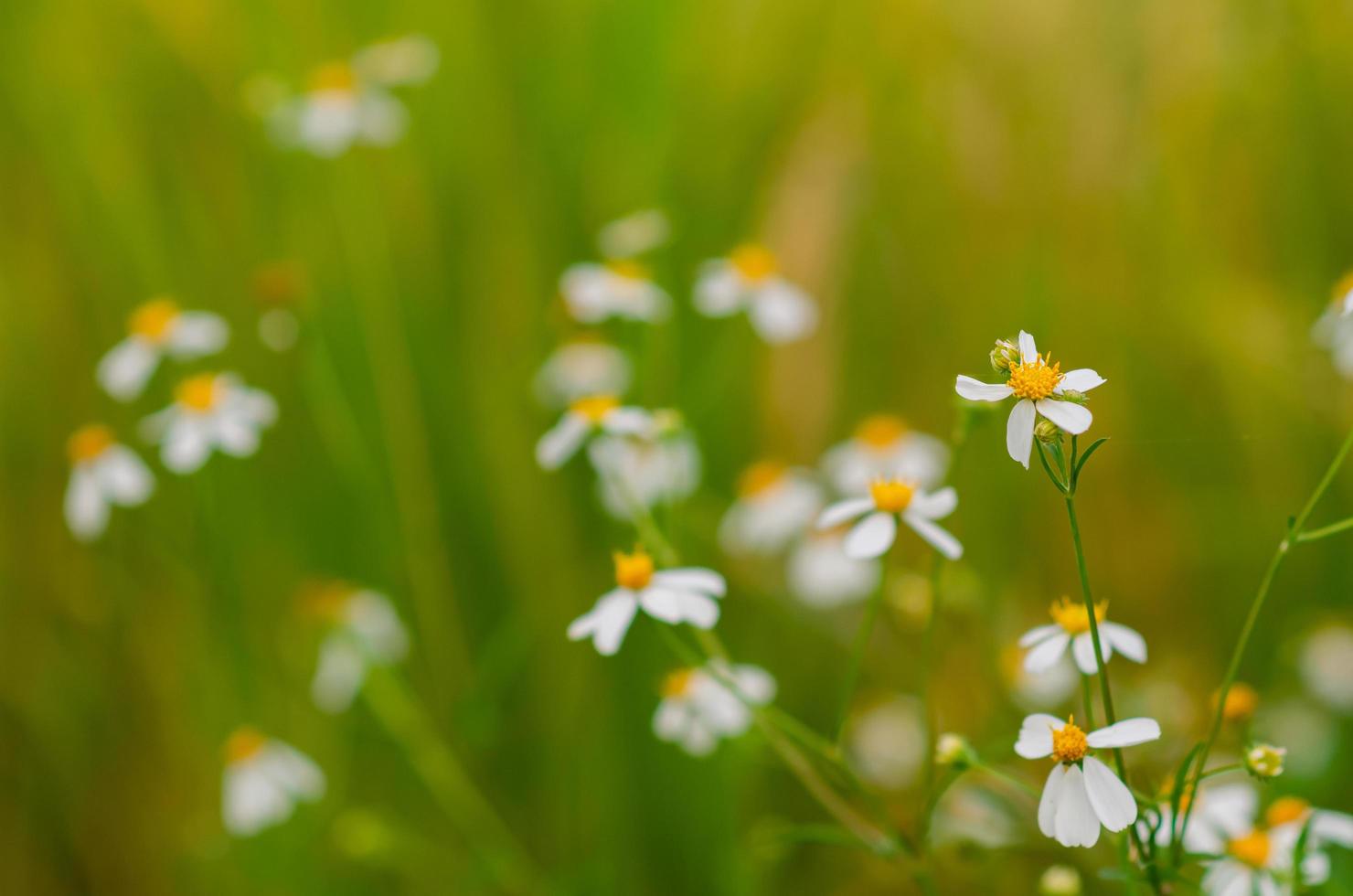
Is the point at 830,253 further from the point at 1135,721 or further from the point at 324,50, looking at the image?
the point at 1135,721

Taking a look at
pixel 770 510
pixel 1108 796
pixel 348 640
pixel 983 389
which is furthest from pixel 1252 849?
pixel 348 640

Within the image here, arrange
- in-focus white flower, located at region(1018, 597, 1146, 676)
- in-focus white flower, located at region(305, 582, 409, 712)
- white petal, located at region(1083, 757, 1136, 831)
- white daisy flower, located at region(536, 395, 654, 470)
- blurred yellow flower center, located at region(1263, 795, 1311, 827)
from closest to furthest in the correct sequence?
white petal, located at region(1083, 757, 1136, 831) < in-focus white flower, located at region(1018, 597, 1146, 676) < blurred yellow flower center, located at region(1263, 795, 1311, 827) < white daisy flower, located at region(536, 395, 654, 470) < in-focus white flower, located at region(305, 582, 409, 712)

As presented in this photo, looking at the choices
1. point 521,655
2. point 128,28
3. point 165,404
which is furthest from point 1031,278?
point 128,28

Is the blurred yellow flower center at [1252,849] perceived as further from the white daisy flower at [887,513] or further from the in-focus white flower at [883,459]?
the in-focus white flower at [883,459]

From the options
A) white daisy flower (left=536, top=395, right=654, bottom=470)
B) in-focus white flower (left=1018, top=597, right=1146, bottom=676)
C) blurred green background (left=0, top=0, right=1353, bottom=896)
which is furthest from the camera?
blurred green background (left=0, top=0, right=1353, bottom=896)

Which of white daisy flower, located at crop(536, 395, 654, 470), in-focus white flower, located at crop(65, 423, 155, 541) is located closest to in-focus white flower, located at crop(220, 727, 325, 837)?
in-focus white flower, located at crop(65, 423, 155, 541)

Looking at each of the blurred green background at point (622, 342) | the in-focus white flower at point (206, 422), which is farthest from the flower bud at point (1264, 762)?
the in-focus white flower at point (206, 422)

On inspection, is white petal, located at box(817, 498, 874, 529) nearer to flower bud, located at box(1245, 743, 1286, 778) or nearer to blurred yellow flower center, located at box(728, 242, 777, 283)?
flower bud, located at box(1245, 743, 1286, 778)

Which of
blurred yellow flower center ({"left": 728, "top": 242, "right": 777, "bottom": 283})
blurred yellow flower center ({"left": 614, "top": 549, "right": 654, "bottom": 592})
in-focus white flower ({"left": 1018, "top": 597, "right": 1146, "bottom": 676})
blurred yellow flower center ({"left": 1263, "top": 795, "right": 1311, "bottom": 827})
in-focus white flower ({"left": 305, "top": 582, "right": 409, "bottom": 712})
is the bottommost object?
blurred yellow flower center ({"left": 1263, "top": 795, "right": 1311, "bottom": 827})
